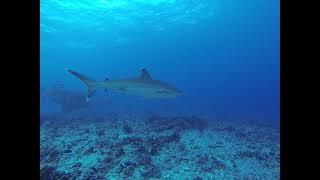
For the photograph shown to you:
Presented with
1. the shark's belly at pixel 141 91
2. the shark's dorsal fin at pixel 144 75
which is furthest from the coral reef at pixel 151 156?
the shark's dorsal fin at pixel 144 75

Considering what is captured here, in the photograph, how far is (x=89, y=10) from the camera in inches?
1353

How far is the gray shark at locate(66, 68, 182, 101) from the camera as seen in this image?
374 inches

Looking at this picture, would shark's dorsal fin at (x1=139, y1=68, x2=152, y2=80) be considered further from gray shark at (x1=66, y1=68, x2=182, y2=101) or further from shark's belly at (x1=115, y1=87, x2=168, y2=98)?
shark's belly at (x1=115, y1=87, x2=168, y2=98)

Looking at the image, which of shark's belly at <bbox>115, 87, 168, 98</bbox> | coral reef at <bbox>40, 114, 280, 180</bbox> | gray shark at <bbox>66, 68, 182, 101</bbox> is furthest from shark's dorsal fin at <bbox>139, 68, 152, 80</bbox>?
coral reef at <bbox>40, 114, 280, 180</bbox>

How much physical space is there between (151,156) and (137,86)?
2.84 meters

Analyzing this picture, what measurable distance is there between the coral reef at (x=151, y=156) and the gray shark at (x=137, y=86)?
1720 mm

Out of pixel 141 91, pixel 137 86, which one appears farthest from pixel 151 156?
pixel 137 86

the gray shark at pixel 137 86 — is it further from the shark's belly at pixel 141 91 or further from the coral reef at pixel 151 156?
the coral reef at pixel 151 156

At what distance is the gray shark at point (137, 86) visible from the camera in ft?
31.2

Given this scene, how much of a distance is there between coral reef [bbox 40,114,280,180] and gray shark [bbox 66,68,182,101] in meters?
1.72

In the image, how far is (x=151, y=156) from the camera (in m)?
7.88
